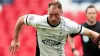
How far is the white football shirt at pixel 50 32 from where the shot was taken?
554 centimetres

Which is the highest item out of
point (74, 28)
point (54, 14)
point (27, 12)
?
point (54, 14)

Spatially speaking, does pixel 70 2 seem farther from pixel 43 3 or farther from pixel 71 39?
pixel 71 39

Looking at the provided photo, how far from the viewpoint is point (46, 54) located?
564 centimetres

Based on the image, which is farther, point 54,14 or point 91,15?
point 91,15

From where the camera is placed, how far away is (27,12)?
931 cm

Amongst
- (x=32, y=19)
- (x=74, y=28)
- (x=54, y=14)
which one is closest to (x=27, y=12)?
(x=32, y=19)

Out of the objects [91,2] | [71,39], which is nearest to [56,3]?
[71,39]

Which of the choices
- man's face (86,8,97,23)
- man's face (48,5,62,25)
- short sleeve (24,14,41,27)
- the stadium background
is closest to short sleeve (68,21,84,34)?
man's face (48,5,62,25)

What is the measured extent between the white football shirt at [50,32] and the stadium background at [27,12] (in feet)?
11.1

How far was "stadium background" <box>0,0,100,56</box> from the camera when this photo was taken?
9.17 meters

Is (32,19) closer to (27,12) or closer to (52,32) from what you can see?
(52,32)

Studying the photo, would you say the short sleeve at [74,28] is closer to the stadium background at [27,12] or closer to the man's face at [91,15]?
the man's face at [91,15]

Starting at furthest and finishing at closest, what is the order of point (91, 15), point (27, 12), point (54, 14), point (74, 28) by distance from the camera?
point (27, 12) → point (91, 15) → point (74, 28) → point (54, 14)

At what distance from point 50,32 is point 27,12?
3763 mm
